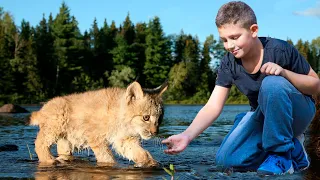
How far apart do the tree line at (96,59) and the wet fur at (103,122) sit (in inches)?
1564

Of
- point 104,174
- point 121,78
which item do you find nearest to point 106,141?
point 104,174

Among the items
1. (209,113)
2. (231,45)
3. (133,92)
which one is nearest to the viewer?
(231,45)

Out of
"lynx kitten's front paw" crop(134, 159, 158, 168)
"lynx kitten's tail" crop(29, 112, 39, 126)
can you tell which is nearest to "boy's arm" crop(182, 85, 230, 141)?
"lynx kitten's front paw" crop(134, 159, 158, 168)

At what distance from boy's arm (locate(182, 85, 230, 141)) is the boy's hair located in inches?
38.1

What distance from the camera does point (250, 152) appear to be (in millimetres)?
5277

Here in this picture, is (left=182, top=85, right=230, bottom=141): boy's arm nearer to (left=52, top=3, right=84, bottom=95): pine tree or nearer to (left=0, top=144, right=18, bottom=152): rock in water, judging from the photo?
(left=0, top=144, right=18, bottom=152): rock in water

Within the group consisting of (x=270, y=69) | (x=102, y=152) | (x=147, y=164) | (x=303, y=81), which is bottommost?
(x=147, y=164)

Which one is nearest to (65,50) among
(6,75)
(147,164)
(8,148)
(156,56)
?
(6,75)

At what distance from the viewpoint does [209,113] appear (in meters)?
5.30

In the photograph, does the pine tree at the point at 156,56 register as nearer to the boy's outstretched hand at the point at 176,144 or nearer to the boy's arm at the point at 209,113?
the boy's arm at the point at 209,113

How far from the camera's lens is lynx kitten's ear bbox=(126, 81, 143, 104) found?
21.7 ft

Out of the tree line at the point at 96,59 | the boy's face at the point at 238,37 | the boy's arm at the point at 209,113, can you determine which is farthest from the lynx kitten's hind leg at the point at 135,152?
the tree line at the point at 96,59

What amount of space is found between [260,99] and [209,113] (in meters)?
0.66

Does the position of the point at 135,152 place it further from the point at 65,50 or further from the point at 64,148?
the point at 65,50
